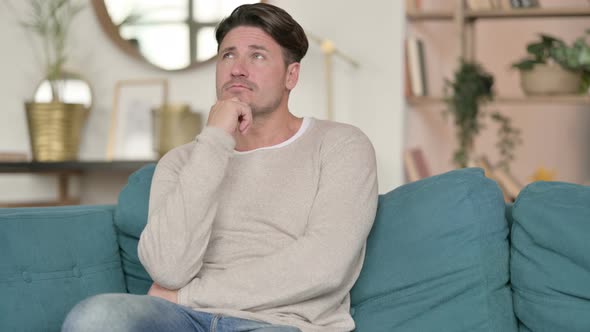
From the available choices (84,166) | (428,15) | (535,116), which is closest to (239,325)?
(84,166)

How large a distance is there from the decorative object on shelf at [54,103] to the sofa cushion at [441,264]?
8.56 ft

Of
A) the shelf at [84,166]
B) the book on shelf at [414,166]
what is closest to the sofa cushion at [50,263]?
the shelf at [84,166]

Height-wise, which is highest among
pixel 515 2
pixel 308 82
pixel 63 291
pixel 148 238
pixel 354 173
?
pixel 515 2

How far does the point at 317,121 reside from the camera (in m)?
2.40

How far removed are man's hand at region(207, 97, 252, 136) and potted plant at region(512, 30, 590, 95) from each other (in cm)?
234

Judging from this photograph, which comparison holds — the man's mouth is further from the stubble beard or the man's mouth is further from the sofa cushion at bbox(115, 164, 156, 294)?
the sofa cushion at bbox(115, 164, 156, 294)

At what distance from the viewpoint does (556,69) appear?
4281 mm

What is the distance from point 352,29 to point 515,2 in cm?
83

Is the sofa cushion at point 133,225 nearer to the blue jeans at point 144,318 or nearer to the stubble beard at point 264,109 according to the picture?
the stubble beard at point 264,109

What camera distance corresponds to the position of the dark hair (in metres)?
2.38

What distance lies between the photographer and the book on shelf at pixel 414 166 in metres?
4.41

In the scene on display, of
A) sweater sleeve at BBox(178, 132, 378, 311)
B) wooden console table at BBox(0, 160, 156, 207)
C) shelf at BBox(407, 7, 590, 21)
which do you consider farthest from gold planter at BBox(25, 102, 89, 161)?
sweater sleeve at BBox(178, 132, 378, 311)

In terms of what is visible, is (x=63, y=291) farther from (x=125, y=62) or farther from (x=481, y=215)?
(x=125, y=62)

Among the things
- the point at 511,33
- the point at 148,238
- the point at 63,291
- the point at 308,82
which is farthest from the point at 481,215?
the point at 511,33
